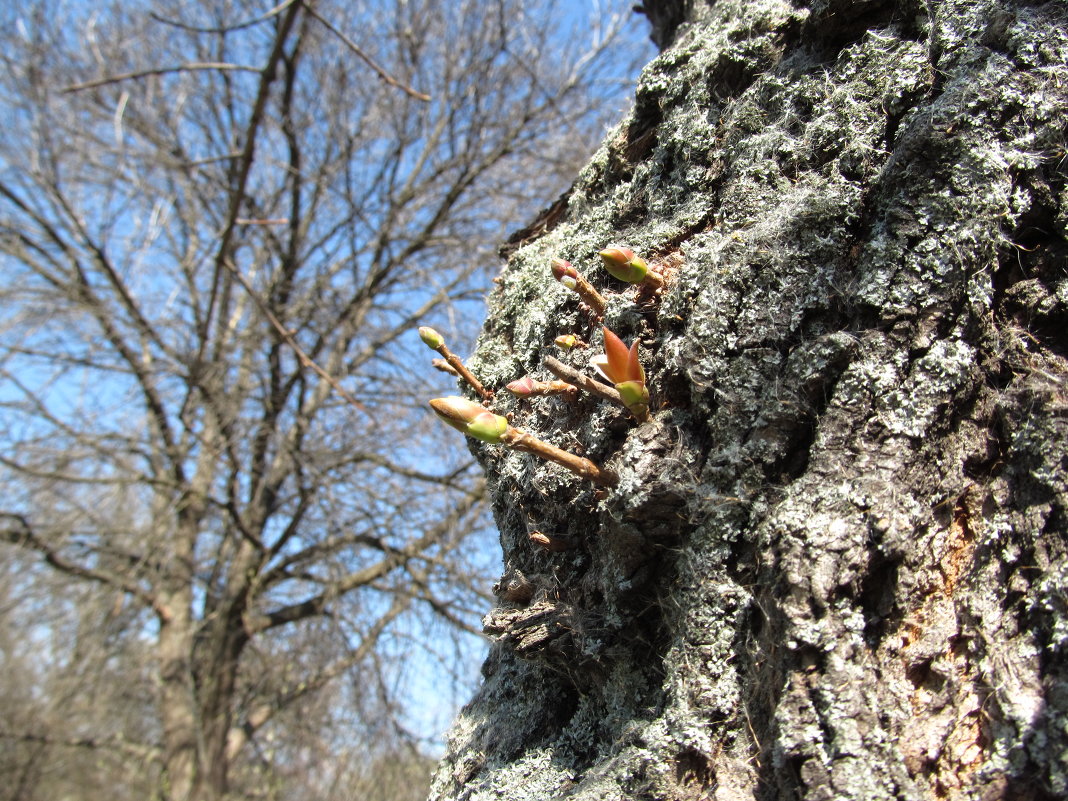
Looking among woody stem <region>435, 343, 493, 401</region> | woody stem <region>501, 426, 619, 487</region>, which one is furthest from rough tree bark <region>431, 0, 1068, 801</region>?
woody stem <region>435, 343, 493, 401</region>

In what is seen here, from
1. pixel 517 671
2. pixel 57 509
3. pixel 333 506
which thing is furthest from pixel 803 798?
pixel 57 509

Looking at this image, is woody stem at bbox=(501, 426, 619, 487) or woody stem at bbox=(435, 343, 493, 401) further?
woody stem at bbox=(435, 343, 493, 401)

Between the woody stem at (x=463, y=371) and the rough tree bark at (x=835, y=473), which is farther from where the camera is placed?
the woody stem at (x=463, y=371)

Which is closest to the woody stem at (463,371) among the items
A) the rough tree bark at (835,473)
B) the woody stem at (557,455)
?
the rough tree bark at (835,473)

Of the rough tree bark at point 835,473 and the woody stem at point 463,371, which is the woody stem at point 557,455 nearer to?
the rough tree bark at point 835,473

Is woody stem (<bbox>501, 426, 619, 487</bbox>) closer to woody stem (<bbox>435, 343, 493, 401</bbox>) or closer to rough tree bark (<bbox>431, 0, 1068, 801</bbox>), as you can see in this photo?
rough tree bark (<bbox>431, 0, 1068, 801</bbox>)

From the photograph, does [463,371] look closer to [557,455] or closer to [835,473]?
[557,455]

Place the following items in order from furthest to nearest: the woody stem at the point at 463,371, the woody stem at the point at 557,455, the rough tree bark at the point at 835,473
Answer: the woody stem at the point at 463,371, the woody stem at the point at 557,455, the rough tree bark at the point at 835,473

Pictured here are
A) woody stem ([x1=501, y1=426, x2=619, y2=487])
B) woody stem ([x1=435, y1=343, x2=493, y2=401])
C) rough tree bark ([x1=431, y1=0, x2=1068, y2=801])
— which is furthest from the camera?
woody stem ([x1=435, y1=343, x2=493, y2=401])

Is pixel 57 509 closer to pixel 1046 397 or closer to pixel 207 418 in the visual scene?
pixel 207 418
